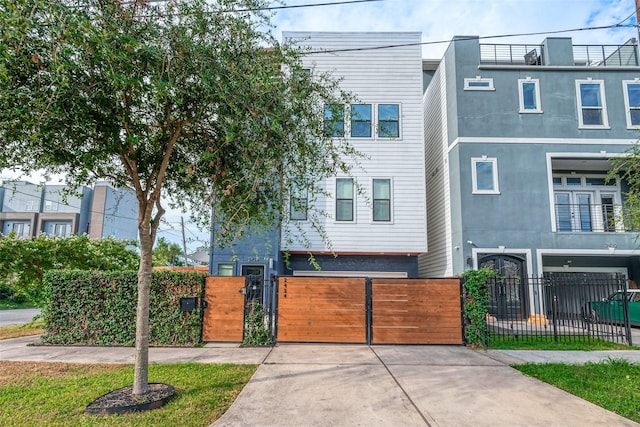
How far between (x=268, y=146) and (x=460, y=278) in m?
6.22

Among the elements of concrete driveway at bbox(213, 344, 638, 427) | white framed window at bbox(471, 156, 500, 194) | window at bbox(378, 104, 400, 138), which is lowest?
concrete driveway at bbox(213, 344, 638, 427)

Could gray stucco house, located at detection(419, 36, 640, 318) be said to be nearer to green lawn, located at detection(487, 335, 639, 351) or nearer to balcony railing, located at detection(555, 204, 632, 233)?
balcony railing, located at detection(555, 204, 632, 233)

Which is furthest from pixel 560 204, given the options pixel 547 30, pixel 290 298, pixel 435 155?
pixel 290 298

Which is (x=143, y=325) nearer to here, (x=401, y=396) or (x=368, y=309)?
(x=401, y=396)

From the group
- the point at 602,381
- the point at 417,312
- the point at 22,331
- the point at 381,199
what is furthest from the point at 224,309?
the point at 602,381

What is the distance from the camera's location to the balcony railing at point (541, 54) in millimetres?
14938

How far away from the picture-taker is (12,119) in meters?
4.30

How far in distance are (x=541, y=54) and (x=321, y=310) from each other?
1322 cm

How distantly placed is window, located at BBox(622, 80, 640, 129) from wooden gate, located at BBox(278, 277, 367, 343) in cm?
1203

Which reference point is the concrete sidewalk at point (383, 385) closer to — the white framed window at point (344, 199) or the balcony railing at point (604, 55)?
the white framed window at point (344, 199)

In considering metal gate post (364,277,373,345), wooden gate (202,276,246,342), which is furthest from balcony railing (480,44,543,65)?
wooden gate (202,276,246,342)

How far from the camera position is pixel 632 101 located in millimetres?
13844

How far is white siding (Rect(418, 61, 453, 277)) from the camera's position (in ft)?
47.3

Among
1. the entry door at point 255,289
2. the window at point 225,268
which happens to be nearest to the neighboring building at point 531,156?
the entry door at point 255,289
